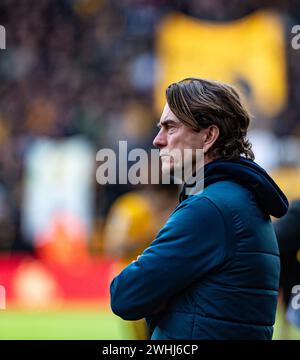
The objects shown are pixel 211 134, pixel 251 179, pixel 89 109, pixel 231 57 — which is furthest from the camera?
pixel 89 109

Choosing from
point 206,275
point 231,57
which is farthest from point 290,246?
point 231,57

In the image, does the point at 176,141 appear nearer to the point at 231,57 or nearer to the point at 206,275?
the point at 206,275

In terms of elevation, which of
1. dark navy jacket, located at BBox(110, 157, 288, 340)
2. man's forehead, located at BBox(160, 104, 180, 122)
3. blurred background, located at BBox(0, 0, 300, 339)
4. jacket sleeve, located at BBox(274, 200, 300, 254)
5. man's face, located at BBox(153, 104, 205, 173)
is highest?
blurred background, located at BBox(0, 0, 300, 339)

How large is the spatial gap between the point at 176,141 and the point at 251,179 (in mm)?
272

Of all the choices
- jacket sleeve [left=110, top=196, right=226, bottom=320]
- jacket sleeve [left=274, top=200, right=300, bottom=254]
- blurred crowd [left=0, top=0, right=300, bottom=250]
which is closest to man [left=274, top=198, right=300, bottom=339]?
jacket sleeve [left=274, top=200, right=300, bottom=254]

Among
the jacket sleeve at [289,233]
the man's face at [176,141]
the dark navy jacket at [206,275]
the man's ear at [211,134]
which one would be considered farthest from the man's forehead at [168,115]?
the jacket sleeve at [289,233]

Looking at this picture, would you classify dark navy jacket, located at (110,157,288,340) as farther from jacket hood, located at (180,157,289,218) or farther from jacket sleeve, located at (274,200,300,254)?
jacket sleeve, located at (274,200,300,254)

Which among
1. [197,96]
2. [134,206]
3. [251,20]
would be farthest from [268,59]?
[197,96]

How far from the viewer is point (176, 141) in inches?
95.0

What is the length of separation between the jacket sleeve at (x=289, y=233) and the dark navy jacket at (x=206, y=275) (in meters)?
1.50

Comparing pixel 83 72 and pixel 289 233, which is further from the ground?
pixel 83 72

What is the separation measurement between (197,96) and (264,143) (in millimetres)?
10933

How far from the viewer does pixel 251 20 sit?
1405 centimetres

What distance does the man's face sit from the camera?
2408 mm
